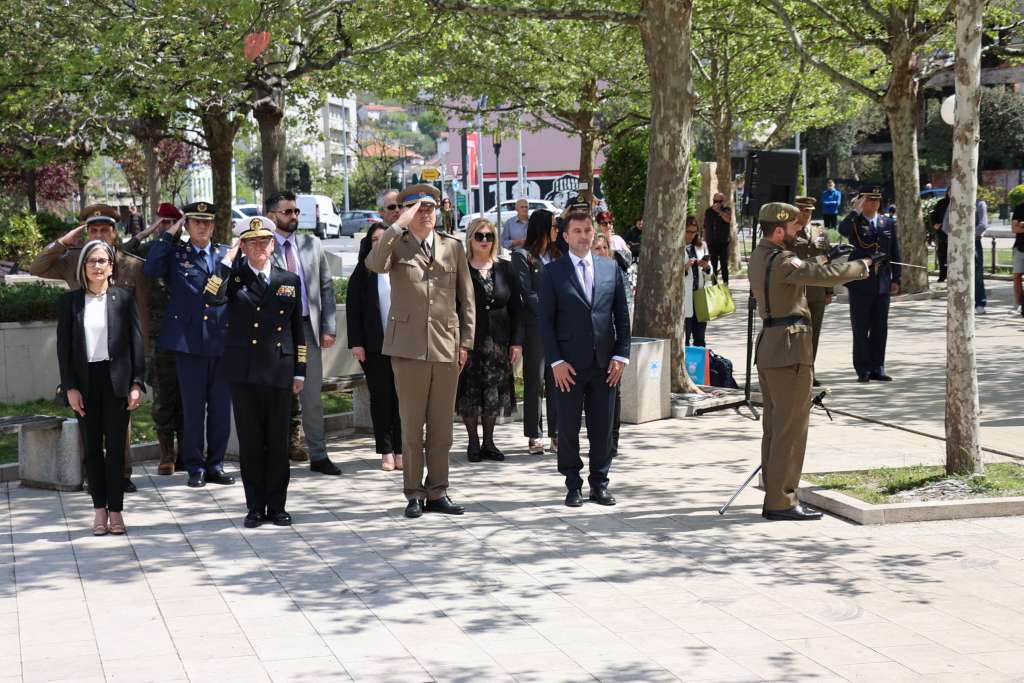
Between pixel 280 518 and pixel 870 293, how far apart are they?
8.18 meters

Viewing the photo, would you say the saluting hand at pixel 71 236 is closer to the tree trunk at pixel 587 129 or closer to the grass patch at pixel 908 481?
the grass patch at pixel 908 481

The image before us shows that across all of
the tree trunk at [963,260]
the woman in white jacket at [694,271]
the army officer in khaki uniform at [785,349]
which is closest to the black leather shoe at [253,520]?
the army officer in khaki uniform at [785,349]

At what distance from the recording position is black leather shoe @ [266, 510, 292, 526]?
27.7ft

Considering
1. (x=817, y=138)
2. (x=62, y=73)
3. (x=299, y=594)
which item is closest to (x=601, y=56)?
(x=62, y=73)

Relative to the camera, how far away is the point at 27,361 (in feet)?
43.1

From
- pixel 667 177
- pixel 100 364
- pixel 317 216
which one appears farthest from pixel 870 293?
pixel 317 216

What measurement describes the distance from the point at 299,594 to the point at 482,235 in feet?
12.5

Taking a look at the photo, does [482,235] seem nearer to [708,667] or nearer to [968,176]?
[968,176]

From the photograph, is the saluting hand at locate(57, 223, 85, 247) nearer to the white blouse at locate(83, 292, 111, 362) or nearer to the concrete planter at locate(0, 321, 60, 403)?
the white blouse at locate(83, 292, 111, 362)

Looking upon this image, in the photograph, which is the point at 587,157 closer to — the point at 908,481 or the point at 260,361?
the point at 908,481

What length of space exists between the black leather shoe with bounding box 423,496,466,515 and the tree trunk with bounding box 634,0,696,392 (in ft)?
15.2

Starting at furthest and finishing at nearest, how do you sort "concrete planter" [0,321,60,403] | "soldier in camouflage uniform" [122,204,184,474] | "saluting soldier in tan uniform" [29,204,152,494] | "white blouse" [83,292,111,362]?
"concrete planter" [0,321,60,403] < "soldier in camouflage uniform" [122,204,184,474] < "saluting soldier in tan uniform" [29,204,152,494] < "white blouse" [83,292,111,362]

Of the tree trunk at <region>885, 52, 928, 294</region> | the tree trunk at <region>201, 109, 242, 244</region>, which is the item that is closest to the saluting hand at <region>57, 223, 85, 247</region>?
the tree trunk at <region>201, 109, 242, 244</region>

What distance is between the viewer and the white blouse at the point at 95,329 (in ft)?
26.2
